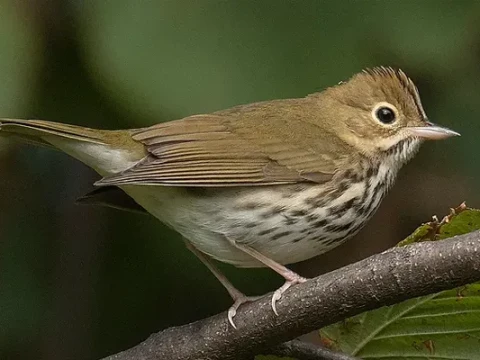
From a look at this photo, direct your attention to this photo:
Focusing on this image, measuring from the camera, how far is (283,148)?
276 cm

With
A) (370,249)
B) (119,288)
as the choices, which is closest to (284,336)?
(119,288)

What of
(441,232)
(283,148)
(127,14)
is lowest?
(441,232)

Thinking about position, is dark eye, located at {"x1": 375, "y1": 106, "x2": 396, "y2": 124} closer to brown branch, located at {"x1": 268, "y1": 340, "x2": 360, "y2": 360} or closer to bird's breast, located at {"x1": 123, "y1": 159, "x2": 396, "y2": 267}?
bird's breast, located at {"x1": 123, "y1": 159, "x2": 396, "y2": 267}

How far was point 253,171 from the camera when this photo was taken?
103 inches

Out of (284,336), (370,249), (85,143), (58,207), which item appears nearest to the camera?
(284,336)

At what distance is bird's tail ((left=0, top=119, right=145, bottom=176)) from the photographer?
243 centimetres

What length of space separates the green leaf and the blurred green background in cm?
81

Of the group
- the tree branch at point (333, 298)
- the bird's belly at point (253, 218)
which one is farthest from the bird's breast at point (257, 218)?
the tree branch at point (333, 298)

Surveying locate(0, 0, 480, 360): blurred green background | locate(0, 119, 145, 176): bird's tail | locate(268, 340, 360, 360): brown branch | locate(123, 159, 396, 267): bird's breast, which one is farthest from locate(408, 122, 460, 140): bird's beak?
locate(268, 340, 360, 360): brown branch

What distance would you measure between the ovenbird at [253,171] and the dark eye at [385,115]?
0.08 feet

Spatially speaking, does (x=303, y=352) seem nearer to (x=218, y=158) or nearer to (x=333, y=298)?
(x=333, y=298)

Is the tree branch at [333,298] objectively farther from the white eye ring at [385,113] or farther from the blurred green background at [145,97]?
the white eye ring at [385,113]

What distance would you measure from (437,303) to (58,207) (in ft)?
5.24

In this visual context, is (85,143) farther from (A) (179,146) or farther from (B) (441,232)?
(B) (441,232)
